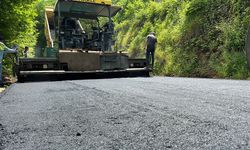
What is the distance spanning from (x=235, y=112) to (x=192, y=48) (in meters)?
10.9

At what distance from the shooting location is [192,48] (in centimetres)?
1440

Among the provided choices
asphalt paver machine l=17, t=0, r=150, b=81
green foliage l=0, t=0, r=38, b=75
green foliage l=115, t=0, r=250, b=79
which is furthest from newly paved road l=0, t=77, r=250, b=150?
green foliage l=0, t=0, r=38, b=75

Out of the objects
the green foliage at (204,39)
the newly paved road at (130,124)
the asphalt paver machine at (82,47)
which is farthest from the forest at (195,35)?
the newly paved road at (130,124)

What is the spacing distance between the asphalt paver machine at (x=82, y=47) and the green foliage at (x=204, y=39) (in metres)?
1.97

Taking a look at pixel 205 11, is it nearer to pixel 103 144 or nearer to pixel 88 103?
pixel 88 103

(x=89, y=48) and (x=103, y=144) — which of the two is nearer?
(x=103, y=144)

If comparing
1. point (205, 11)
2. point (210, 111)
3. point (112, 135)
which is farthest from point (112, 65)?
point (112, 135)

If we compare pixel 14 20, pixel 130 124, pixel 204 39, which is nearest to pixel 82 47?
pixel 14 20

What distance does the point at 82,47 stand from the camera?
42.8ft

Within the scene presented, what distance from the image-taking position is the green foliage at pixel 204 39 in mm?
11297

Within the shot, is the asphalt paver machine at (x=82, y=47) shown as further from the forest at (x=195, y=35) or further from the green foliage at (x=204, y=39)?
the green foliage at (x=204, y=39)

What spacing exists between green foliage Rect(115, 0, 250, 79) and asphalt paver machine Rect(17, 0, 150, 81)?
197 centimetres

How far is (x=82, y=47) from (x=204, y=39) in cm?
476

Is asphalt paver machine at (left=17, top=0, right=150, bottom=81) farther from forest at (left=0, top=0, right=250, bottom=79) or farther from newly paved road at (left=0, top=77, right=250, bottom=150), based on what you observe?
newly paved road at (left=0, top=77, right=250, bottom=150)
